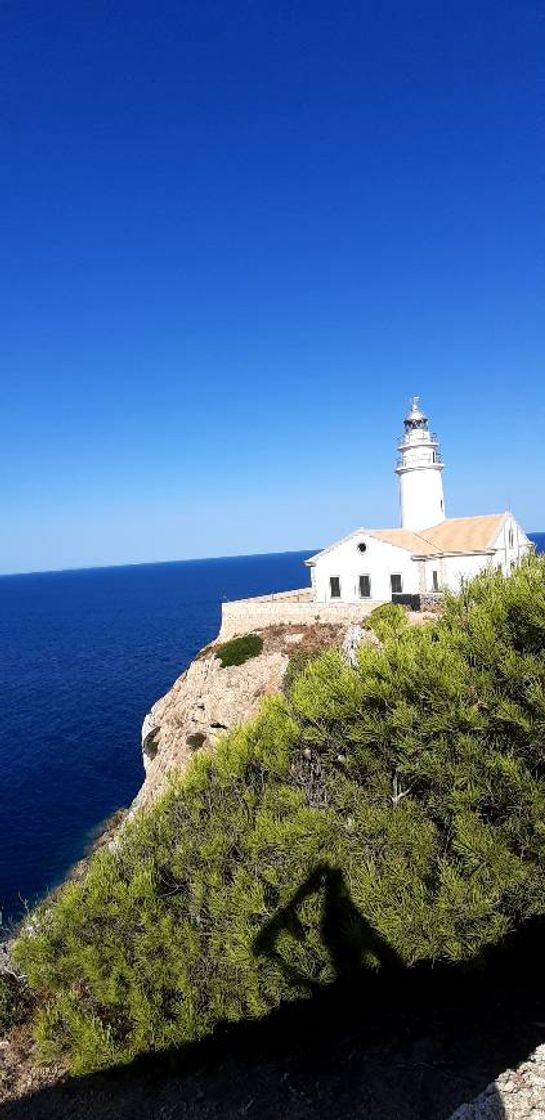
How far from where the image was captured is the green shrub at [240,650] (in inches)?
1353

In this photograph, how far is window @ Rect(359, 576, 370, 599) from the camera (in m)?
38.7

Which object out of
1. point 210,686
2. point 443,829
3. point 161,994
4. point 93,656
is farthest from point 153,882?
point 93,656

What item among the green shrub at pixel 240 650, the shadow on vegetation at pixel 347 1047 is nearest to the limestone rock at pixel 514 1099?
the shadow on vegetation at pixel 347 1047

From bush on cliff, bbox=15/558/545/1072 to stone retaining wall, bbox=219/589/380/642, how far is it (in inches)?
917

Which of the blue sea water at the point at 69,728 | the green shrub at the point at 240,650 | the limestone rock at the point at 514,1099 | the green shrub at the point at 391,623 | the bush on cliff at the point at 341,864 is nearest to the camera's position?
the limestone rock at the point at 514,1099

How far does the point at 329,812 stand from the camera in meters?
11.0

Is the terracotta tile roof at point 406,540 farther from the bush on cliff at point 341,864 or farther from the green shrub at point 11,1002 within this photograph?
the green shrub at point 11,1002

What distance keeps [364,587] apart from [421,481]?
41.2 ft

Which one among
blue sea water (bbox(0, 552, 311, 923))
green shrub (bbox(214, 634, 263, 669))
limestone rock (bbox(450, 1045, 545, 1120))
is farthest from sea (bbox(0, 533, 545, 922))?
limestone rock (bbox(450, 1045, 545, 1120))

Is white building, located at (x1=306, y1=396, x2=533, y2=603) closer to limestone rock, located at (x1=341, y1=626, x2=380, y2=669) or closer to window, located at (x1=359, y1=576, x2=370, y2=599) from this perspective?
window, located at (x1=359, y1=576, x2=370, y2=599)

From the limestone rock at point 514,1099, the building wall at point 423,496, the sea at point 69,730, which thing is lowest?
the sea at point 69,730

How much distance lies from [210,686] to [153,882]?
74.6ft

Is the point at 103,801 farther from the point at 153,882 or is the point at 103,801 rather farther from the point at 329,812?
the point at 329,812

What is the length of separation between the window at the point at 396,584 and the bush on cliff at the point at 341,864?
25713mm
